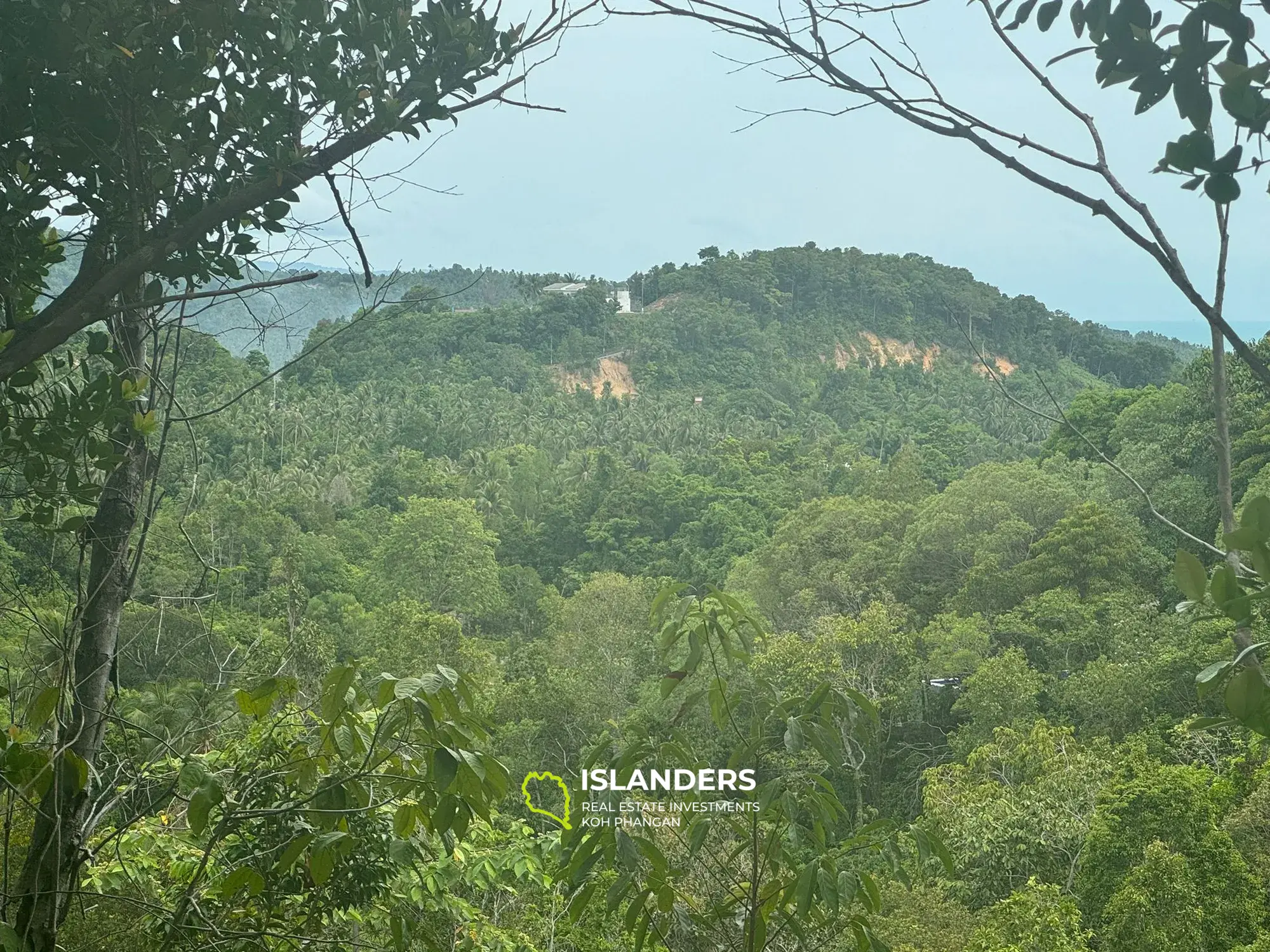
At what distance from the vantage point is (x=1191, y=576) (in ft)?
2.04

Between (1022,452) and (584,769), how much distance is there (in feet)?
91.8

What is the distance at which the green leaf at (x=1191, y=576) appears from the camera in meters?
0.62

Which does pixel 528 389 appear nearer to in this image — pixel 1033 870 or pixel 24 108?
pixel 1033 870

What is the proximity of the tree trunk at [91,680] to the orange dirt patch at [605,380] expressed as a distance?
127 feet

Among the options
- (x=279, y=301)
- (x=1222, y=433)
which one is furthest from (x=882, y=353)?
(x=1222, y=433)

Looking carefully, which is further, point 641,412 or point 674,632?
point 641,412

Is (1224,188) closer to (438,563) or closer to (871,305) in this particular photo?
(438,563)

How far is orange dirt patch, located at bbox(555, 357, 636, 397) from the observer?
4059 cm

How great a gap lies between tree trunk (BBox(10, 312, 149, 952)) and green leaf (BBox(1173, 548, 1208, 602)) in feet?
2.83

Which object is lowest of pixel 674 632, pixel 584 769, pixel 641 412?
pixel 584 769

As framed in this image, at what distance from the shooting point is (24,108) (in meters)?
1.09

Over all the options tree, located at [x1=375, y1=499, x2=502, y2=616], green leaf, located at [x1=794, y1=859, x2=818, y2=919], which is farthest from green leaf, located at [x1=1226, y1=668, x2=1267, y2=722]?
tree, located at [x1=375, y1=499, x2=502, y2=616]

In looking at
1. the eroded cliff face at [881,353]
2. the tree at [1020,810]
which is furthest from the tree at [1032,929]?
the eroded cliff face at [881,353]

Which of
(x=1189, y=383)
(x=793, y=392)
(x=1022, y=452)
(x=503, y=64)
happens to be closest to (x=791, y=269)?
(x=793, y=392)
